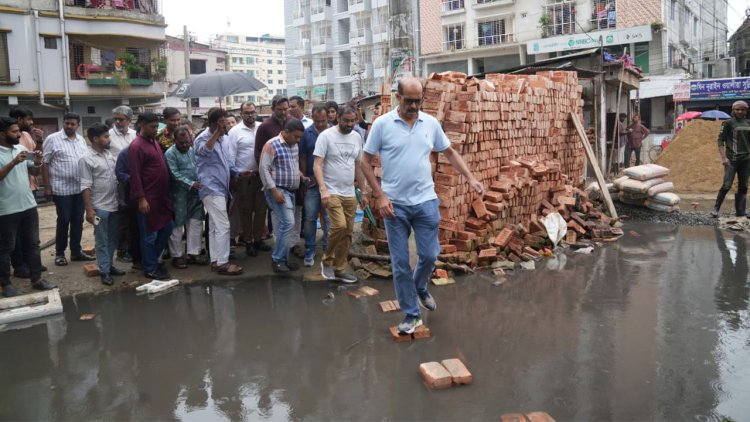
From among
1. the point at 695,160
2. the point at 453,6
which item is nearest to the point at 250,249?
the point at 695,160

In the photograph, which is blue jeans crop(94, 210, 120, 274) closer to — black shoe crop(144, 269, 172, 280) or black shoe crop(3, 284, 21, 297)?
black shoe crop(144, 269, 172, 280)

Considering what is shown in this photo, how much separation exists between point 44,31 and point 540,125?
91.9ft

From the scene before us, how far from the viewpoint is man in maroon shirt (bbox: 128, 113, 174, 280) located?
6254 mm

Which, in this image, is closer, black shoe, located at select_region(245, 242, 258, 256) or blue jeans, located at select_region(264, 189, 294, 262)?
blue jeans, located at select_region(264, 189, 294, 262)

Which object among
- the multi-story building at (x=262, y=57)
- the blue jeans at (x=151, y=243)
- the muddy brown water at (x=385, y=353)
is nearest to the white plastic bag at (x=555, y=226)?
the muddy brown water at (x=385, y=353)

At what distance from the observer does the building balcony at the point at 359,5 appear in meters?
54.6

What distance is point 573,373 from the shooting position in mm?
3967

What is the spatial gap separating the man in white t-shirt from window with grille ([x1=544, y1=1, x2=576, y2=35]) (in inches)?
1372

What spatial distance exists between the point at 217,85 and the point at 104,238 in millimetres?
4242

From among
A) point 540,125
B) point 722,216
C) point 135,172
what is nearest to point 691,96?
point 722,216

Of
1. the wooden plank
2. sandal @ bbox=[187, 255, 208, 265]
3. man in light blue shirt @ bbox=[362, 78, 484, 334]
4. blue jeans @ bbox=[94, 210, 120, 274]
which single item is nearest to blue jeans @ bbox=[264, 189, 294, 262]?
sandal @ bbox=[187, 255, 208, 265]

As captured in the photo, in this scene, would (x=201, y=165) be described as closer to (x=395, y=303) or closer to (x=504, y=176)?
(x=395, y=303)

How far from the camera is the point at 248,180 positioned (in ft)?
23.9

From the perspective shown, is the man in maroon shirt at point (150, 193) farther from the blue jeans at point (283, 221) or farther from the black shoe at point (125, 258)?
the blue jeans at point (283, 221)
